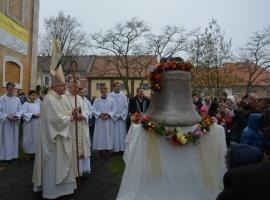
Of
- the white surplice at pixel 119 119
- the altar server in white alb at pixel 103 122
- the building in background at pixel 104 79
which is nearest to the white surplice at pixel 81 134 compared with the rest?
the altar server in white alb at pixel 103 122

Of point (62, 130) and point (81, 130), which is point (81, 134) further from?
point (62, 130)

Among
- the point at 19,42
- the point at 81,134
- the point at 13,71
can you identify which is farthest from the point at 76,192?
the point at 19,42

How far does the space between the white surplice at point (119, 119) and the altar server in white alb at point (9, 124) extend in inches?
118

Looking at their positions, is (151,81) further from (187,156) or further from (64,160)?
(64,160)

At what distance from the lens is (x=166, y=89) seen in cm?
642

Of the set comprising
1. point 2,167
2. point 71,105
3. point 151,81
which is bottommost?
point 2,167

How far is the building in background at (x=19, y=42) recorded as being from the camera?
17.4 meters

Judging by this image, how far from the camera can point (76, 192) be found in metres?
6.86

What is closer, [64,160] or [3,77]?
[64,160]

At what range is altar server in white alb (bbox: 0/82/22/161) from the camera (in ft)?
32.5

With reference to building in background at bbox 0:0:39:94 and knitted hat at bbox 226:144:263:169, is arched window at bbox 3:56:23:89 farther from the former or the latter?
knitted hat at bbox 226:144:263:169

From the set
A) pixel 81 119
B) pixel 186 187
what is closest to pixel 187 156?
pixel 186 187

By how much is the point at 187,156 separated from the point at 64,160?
2167 mm

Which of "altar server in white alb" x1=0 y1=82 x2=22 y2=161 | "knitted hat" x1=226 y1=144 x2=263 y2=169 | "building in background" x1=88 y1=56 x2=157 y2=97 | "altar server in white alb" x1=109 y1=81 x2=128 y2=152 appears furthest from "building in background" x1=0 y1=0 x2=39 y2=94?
"building in background" x1=88 y1=56 x2=157 y2=97
